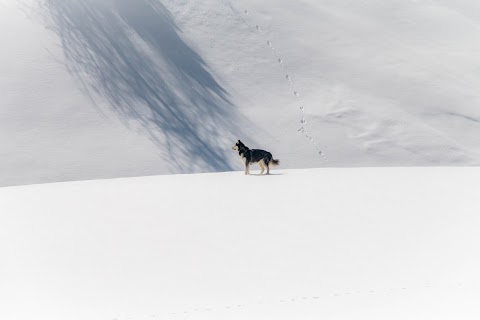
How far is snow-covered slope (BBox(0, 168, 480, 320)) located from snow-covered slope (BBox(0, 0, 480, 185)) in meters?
5.81

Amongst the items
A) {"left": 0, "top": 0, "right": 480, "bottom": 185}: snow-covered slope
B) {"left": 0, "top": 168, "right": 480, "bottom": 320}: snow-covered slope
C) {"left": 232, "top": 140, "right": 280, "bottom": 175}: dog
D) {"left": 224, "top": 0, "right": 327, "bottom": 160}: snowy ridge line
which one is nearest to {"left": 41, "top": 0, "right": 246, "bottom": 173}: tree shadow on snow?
{"left": 0, "top": 0, "right": 480, "bottom": 185}: snow-covered slope

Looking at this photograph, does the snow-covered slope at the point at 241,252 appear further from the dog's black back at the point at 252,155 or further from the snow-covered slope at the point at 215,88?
the snow-covered slope at the point at 215,88

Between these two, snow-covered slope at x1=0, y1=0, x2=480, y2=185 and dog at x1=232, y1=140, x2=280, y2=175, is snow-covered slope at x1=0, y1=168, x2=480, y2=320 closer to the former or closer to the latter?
dog at x1=232, y1=140, x2=280, y2=175

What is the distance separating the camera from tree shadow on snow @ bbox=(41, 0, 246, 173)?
17.7m

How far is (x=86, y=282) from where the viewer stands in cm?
636

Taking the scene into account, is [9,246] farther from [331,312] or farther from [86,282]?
[331,312]

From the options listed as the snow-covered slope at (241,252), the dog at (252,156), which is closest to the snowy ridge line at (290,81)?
the dog at (252,156)

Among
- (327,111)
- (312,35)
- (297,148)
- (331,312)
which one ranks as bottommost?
(331,312)

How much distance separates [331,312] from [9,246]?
4.01m

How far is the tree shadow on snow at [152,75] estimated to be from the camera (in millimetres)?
17703

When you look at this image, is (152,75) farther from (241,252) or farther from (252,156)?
(241,252)

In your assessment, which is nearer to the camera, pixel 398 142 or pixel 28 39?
pixel 398 142

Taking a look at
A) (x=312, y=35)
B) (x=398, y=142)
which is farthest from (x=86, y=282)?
(x=312, y=35)

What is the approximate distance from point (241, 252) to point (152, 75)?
13523mm
